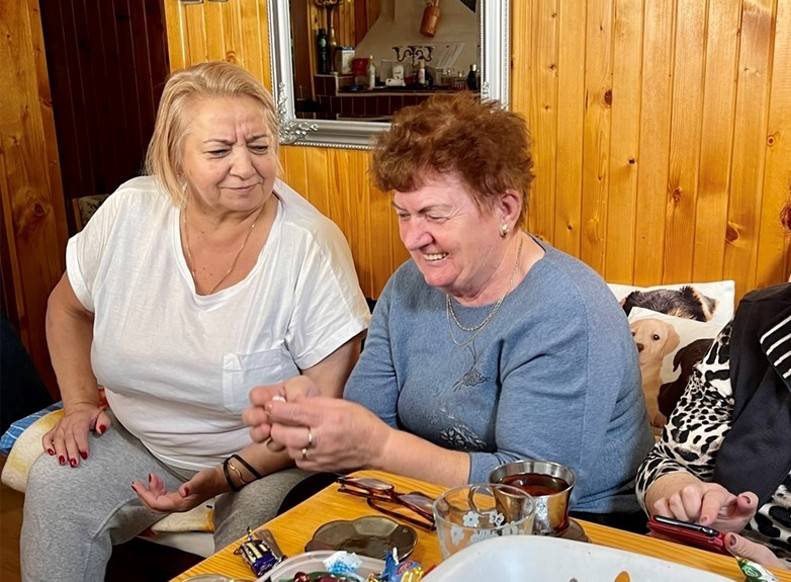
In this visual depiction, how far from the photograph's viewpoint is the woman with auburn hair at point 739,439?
4.10 ft

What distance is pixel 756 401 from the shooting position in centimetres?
132

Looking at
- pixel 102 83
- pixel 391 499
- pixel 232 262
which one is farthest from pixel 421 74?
pixel 102 83

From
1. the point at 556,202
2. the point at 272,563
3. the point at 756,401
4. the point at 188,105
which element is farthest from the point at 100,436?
the point at 756,401

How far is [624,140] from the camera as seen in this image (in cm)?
209

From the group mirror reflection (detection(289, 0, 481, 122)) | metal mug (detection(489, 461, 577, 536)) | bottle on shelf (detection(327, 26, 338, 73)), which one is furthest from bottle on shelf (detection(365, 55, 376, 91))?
metal mug (detection(489, 461, 577, 536))

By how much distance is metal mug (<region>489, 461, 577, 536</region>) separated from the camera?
994 millimetres

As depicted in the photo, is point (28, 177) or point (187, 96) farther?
point (28, 177)

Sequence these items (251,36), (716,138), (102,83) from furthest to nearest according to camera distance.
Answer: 1. (102,83)
2. (251,36)
3. (716,138)

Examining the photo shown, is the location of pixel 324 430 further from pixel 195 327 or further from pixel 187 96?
pixel 187 96

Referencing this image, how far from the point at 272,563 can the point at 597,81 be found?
1.49 m

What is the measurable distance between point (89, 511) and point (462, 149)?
1.08 meters

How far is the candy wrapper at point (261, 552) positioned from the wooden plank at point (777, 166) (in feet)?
4.56

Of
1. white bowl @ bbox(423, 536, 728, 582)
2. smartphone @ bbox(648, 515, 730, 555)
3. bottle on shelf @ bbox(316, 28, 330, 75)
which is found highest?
bottle on shelf @ bbox(316, 28, 330, 75)

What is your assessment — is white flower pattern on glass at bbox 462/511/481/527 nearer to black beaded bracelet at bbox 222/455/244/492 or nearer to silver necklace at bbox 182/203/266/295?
black beaded bracelet at bbox 222/455/244/492
